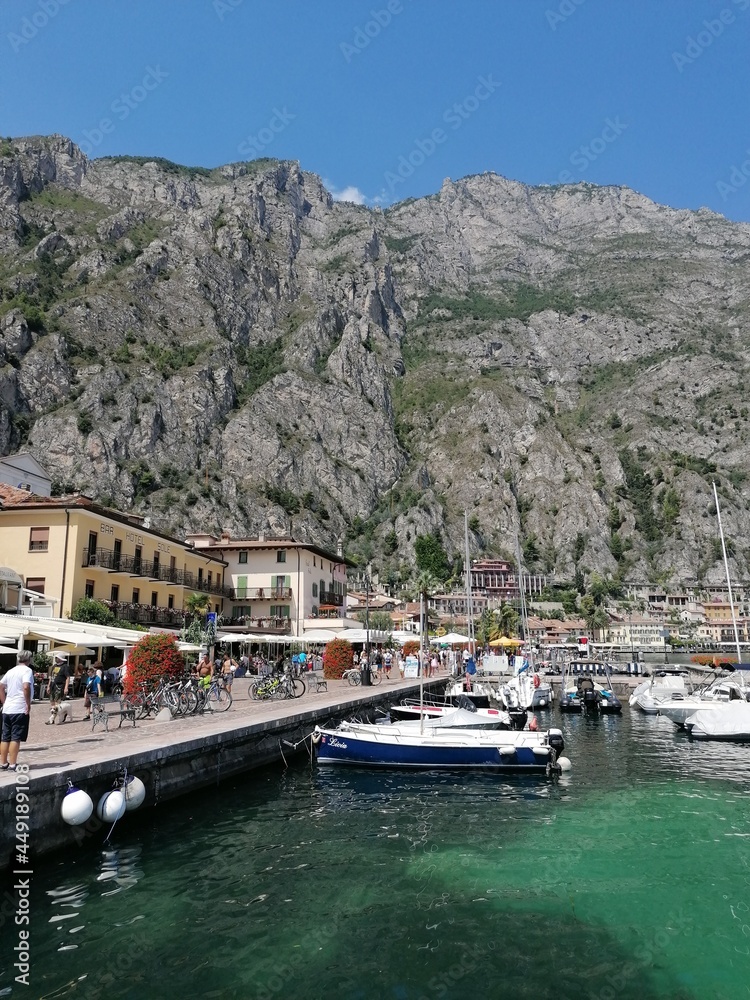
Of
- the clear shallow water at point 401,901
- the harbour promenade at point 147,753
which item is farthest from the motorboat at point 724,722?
the harbour promenade at point 147,753

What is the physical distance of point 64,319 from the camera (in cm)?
11438

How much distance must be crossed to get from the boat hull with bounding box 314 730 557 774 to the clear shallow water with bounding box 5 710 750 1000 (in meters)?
2.88

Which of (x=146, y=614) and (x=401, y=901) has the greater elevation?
(x=146, y=614)

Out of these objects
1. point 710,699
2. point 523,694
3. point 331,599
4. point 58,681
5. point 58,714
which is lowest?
point 710,699

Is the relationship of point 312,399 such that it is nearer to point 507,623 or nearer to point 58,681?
point 507,623

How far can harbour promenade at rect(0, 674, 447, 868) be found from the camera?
1014cm

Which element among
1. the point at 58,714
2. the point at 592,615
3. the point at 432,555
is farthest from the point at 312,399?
the point at 58,714

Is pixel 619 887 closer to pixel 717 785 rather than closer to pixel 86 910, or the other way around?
pixel 86 910

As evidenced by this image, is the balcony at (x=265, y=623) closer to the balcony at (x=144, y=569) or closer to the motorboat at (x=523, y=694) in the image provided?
the balcony at (x=144, y=569)

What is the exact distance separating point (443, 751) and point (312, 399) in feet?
413

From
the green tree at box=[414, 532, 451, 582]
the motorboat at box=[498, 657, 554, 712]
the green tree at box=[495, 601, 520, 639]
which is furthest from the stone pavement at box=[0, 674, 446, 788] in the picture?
the green tree at box=[414, 532, 451, 582]

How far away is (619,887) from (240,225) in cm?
16866

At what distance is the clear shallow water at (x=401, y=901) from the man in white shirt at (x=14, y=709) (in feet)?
6.46

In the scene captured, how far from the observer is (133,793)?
11711 mm
